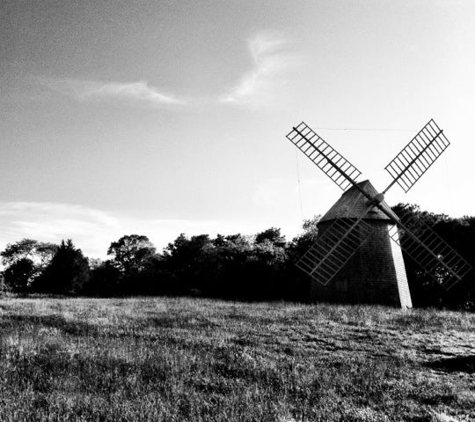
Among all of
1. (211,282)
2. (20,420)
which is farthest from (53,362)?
(211,282)

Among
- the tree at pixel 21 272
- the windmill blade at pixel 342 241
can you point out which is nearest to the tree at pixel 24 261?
the tree at pixel 21 272

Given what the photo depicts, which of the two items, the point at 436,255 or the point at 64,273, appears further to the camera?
the point at 64,273

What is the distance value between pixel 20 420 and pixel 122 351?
408cm

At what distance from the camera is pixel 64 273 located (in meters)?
55.4

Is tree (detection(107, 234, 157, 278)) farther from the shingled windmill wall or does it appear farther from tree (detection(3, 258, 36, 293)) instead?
the shingled windmill wall

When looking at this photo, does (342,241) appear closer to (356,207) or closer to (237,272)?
(356,207)

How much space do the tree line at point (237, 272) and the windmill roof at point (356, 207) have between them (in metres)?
7.60

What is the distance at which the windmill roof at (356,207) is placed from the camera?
917 inches

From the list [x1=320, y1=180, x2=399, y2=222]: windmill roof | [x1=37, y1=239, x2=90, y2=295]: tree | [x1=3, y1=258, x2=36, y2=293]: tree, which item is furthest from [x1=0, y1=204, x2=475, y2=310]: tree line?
[x1=3, y1=258, x2=36, y2=293]: tree

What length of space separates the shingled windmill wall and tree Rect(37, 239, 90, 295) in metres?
44.3

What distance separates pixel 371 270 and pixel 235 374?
1759 cm

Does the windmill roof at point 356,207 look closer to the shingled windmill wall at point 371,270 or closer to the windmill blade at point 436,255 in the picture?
the shingled windmill wall at point 371,270

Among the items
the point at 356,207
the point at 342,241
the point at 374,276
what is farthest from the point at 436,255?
the point at 342,241

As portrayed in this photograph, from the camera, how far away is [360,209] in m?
23.4
